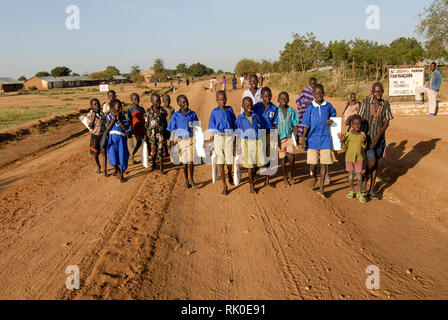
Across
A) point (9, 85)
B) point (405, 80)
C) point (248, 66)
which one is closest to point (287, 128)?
point (405, 80)

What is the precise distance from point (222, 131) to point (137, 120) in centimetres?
295

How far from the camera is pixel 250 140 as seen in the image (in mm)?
5965

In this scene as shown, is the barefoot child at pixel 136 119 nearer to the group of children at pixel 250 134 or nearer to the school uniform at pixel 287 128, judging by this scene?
the group of children at pixel 250 134

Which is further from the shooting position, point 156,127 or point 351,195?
point 156,127

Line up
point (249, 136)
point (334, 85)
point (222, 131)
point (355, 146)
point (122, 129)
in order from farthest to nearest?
point (334, 85), point (122, 129), point (222, 131), point (249, 136), point (355, 146)

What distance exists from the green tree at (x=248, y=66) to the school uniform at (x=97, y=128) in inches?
2076

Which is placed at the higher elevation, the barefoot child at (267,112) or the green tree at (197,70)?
the green tree at (197,70)

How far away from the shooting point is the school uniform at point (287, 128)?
6.35 m

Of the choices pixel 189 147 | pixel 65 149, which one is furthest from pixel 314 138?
pixel 65 149

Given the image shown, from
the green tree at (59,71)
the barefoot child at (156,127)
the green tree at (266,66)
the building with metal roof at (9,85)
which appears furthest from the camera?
the green tree at (59,71)

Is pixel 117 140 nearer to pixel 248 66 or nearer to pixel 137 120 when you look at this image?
pixel 137 120

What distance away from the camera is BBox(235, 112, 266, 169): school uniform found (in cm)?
595

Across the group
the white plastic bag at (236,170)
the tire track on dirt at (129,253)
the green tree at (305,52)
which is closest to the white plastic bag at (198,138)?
the white plastic bag at (236,170)
